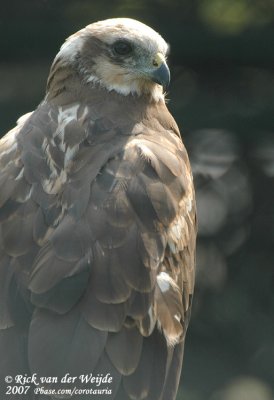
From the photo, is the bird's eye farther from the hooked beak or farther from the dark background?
the dark background

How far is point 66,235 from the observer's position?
5496mm

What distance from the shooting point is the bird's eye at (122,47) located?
20.0 ft

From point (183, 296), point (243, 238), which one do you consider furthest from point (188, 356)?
point (183, 296)

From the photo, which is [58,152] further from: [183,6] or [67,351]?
[183,6]

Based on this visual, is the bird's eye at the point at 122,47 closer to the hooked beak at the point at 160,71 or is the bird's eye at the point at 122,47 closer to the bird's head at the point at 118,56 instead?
the bird's head at the point at 118,56

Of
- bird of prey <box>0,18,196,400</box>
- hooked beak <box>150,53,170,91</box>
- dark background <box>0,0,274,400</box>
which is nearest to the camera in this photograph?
bird of prey <box>0,18,196,400</box>

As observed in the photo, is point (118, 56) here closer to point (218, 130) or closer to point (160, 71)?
point (160, 71)

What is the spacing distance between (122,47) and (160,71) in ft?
0.59

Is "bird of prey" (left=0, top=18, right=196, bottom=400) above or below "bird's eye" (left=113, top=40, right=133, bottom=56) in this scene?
below

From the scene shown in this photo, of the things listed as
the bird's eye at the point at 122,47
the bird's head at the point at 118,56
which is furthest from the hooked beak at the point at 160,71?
the bird's eye at the point at 122,47

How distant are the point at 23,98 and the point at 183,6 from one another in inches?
31.7

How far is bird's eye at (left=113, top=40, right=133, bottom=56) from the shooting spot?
610cm

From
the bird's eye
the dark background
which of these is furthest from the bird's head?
the dark background

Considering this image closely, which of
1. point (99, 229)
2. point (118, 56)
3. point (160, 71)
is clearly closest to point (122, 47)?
point (118, 56)
